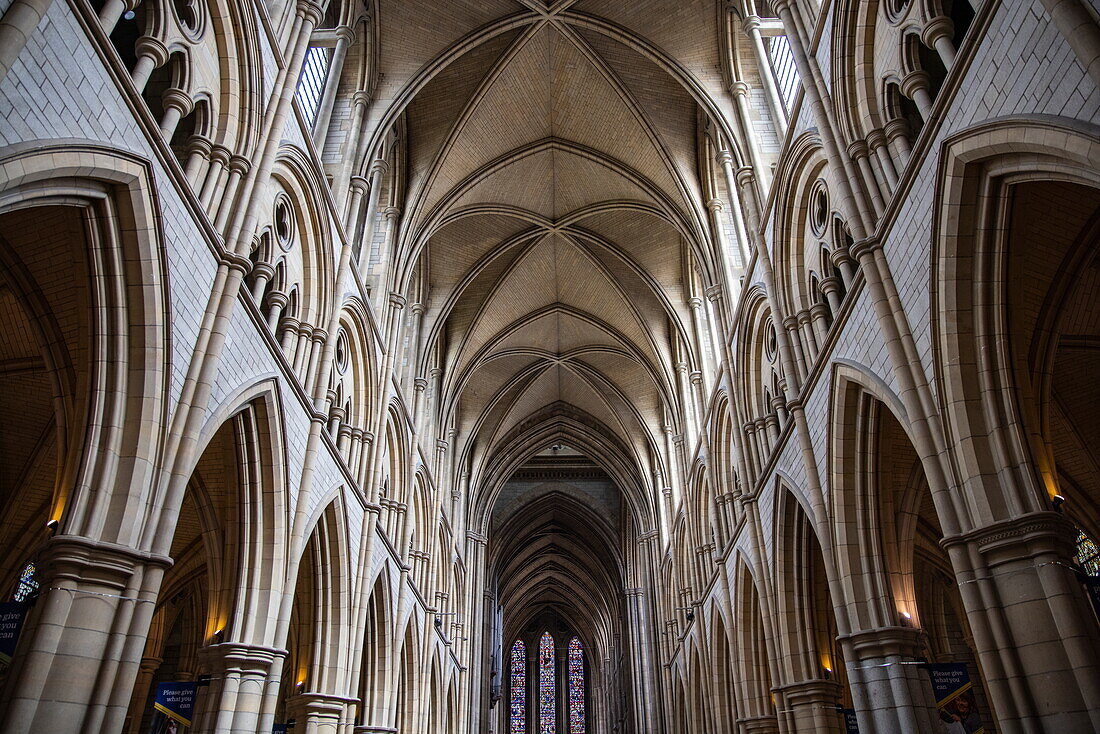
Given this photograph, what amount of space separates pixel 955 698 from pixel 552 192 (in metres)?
19.4

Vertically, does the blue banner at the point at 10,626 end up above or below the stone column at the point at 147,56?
below

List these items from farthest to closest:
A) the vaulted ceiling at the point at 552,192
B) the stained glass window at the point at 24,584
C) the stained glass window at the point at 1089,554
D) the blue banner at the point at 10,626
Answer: the vaulted ceiling at the point at 552,192 < the stained glass window at the point at 24,584 < the stained glass window at the point at 1089,554 < the blue banner at the point at 10,626

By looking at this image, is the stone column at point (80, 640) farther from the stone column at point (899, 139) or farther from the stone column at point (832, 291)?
the stone column at point (832, 291)

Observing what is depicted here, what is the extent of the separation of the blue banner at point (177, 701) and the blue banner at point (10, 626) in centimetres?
214

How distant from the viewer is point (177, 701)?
1009 centimetres

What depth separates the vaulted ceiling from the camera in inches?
792

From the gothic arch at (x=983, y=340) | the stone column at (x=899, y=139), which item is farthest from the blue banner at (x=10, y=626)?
the stone column at (x=899, y=139)

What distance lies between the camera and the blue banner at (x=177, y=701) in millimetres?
9961

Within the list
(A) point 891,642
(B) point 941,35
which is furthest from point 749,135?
(A) point 891,642

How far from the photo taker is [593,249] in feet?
92.5

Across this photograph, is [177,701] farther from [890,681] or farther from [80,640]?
[890,681]

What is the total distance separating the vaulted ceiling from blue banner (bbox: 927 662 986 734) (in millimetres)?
13584

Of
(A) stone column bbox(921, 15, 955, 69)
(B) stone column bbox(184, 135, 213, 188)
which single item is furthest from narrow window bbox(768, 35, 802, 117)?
(B) stone column bbox(184, 135, 213, 188)

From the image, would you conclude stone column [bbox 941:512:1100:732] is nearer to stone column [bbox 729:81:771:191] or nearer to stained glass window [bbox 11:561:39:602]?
stone column [bbox 729:81:771:191]
